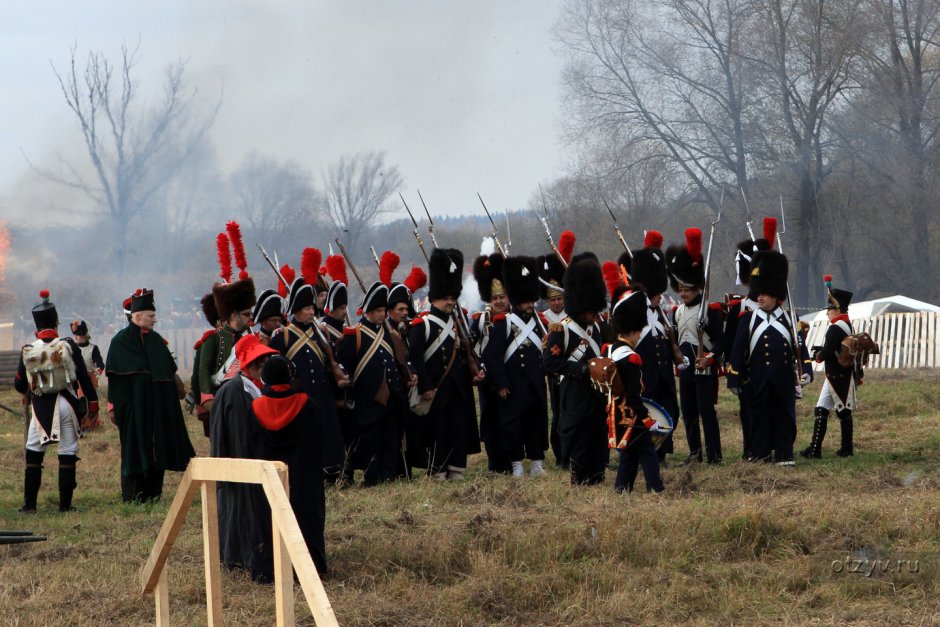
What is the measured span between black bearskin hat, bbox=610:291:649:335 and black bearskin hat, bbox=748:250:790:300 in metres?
2.26

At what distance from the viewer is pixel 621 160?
97.6 feet

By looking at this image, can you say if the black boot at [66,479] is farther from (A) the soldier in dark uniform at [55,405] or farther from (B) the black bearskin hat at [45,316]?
(B) the black bearskin hat at [45,316]

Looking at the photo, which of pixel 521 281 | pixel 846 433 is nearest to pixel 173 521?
pixel 521 281

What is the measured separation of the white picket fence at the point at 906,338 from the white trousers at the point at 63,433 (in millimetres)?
15036

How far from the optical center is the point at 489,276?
10.8m

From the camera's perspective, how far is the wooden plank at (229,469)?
4.96m

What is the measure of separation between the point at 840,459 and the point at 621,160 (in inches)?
783

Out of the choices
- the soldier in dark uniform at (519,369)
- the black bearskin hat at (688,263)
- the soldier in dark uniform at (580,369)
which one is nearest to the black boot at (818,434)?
the black bearskin hat at (688,263)

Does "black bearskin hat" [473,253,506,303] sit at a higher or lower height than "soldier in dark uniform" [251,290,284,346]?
higher

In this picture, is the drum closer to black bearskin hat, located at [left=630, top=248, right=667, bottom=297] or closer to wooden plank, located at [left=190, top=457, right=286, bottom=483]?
black bearskin hat, located at [left=630, top=248, right=667, bottom=297]

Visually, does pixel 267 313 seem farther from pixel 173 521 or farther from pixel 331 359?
pixel 173 521

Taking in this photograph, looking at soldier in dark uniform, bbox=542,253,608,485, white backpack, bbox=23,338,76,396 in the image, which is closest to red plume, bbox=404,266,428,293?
soldier in dark uniform, bbox=542,253,608,485

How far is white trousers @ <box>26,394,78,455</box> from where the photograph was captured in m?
9.52

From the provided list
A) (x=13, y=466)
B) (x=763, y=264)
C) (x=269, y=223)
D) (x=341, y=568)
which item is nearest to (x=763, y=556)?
(x=341, y=568)
